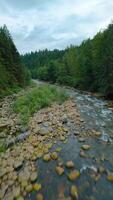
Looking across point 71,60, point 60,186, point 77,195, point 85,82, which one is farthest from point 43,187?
point 71,60

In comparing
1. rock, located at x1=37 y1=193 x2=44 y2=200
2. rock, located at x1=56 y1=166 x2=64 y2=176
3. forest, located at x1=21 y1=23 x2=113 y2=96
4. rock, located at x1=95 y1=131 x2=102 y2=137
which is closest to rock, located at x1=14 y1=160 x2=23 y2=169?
rock, located at x1=56 y1=166 x2=64 y2=176

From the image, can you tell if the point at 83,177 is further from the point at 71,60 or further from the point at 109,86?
the point at 71,60

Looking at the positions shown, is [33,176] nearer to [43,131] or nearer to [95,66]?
[43,131]

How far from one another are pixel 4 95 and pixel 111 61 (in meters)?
11.8

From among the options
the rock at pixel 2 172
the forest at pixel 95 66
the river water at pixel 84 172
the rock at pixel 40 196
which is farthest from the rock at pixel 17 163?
the forest at pixel 95 66

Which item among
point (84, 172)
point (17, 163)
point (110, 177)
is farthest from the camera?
point (17, 163)

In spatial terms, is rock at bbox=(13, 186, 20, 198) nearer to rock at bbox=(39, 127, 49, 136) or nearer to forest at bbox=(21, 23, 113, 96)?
rock at bbox=(39, 127, 49, 136)

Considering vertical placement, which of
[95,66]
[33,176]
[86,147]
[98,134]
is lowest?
[98,134]

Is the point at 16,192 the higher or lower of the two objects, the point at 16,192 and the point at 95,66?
the lower

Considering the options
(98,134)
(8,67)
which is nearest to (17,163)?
(98,134)

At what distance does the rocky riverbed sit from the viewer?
5.09 meters

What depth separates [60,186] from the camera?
17.4 feet

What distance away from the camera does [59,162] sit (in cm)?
646

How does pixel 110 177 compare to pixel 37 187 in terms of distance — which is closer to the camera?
pixel 37 187
